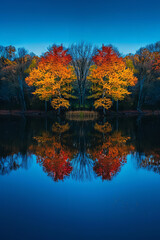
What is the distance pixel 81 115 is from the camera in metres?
31.6

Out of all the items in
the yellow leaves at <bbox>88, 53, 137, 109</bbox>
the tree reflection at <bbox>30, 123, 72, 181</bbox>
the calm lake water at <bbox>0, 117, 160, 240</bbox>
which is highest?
the yellow leaves at <bbox>88, 53, 137, 109</bbox>

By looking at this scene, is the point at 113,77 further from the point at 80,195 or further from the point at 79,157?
the point at 80,195

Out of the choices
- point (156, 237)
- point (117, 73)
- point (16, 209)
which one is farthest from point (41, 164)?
point (117, 73)

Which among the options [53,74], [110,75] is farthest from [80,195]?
[53,74]

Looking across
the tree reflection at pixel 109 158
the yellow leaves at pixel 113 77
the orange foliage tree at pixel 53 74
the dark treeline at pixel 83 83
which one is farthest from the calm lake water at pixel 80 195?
the dark treeline at pixel 83 83

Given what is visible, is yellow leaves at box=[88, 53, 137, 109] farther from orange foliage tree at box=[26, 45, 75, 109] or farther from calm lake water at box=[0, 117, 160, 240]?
calm lake water at box=[0, 117, 160, 240]

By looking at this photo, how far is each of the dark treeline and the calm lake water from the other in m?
26.6

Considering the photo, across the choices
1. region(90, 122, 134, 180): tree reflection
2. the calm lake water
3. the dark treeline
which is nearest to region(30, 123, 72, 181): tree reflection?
the calm lake water

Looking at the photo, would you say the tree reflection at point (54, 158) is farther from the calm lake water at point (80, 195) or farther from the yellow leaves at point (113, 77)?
the yellow leaves at point (113, 77)

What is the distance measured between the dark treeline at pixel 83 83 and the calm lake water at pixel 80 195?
87.2 feet

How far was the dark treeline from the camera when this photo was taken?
113 feet

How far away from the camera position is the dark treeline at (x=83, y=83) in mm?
34594

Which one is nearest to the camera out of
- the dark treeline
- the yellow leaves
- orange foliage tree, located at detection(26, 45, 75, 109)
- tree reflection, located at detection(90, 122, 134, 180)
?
tree reflection, located at detection(90, 122, 134, 180)

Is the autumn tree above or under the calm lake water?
above
